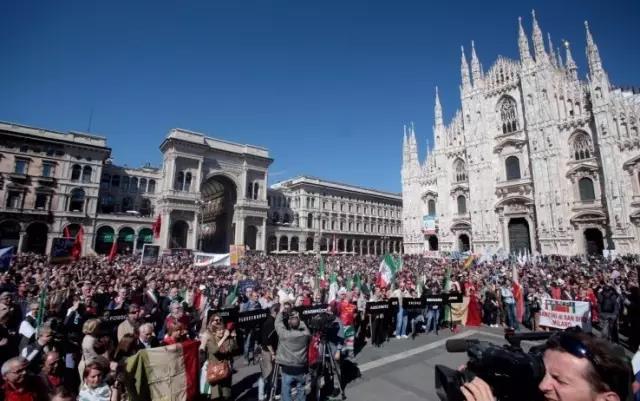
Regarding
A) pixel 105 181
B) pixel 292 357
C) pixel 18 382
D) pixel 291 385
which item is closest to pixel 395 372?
pixel 291 385

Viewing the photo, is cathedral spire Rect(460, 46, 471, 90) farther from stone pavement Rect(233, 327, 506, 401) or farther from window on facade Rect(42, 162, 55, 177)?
window on facade Rect(42, 162, 55, 177)

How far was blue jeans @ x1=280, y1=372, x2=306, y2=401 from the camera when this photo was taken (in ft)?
15.4

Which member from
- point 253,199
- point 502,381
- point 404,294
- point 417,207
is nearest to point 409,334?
point 404,294

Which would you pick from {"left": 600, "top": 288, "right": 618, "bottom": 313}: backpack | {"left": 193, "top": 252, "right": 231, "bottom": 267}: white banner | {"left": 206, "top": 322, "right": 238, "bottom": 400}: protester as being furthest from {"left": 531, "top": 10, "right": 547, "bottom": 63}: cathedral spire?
{"left": 206, "top": 322, "right": 238, "bottom": 400}: protester

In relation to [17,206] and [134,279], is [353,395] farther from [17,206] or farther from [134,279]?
[17,206]

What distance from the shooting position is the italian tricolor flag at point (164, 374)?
3.44m

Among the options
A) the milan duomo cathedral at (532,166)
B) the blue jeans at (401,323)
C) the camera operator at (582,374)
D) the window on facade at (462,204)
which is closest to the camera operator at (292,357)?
the camera operator at (582,374)

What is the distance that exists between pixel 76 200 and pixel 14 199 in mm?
5406

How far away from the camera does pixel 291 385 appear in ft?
15.9

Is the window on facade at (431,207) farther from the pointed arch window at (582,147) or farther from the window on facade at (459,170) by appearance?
the pointed arch window at (582,147)

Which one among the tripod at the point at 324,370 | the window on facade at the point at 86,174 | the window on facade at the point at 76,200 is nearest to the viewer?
the tripod at the point at 324,370

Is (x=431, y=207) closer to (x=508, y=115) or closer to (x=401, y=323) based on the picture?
(x=508, y=115)

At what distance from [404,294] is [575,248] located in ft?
84.7

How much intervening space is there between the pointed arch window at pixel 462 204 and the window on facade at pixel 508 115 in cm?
850
